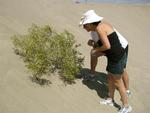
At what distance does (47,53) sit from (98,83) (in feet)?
3.44

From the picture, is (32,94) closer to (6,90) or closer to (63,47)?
(6,90)

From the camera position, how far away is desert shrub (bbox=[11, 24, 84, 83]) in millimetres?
7230

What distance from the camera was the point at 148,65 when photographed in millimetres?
9594

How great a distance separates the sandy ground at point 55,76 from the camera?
673 centimetres

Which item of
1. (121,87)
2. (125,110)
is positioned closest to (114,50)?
(121,87)

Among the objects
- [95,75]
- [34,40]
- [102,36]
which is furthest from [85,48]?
[102,36]

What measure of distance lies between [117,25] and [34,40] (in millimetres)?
4195

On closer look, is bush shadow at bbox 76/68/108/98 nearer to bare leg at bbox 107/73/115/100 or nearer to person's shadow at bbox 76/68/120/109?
person's shadow at bbox 76/68/120/109

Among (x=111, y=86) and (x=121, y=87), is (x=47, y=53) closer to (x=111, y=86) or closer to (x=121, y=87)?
(x=111, y=86)

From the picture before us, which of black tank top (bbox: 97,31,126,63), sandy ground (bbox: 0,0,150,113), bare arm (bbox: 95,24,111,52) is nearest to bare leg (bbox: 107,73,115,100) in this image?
sandy ground (bbox: 0,0,150,113)

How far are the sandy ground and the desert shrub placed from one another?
6.2 inches

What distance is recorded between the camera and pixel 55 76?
7.53 m

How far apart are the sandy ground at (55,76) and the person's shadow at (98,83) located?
0.02 metres

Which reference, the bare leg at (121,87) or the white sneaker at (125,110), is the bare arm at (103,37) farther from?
the white sneaker at (125,110)
